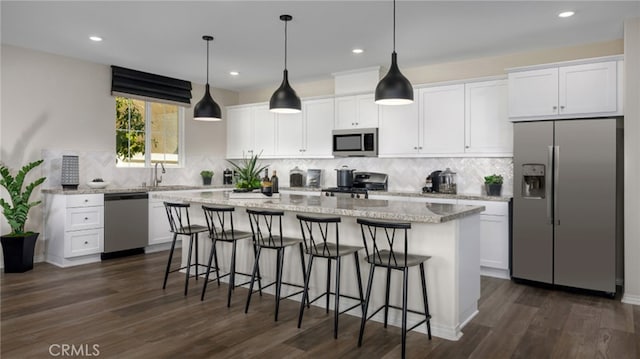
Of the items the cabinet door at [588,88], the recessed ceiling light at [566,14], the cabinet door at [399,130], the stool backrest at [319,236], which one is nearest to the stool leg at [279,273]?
the stool backrest at [319,236]

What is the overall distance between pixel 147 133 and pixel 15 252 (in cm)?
246

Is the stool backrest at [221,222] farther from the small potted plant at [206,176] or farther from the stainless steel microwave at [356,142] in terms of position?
the small potted plant at [206,176]

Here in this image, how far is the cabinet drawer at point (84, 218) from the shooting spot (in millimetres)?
5039

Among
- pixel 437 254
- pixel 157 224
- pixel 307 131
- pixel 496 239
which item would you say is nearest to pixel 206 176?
pixel 157 224

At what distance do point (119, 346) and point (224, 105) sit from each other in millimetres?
5440

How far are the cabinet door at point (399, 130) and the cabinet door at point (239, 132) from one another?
8.53 feet

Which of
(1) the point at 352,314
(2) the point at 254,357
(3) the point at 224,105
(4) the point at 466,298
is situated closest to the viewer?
(2) the point at 254,357

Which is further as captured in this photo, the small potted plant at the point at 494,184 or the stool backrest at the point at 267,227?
the small potted plant at the point at 494,184

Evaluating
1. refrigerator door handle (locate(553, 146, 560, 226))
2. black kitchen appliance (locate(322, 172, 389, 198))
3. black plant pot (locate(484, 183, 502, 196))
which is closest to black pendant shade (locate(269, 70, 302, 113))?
black kitchen appliance (locate(322, 172, 389, 198))

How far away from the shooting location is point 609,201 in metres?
3.97

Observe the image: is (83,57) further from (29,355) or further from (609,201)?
(609,201)

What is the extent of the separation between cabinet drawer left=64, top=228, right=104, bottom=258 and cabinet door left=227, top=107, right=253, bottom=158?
2832 millimetres

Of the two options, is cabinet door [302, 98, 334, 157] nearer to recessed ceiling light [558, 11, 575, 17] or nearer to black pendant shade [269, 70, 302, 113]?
black pendant shade [269, 70, 302, 113]

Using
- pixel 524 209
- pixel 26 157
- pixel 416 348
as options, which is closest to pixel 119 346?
pixel 416 348
